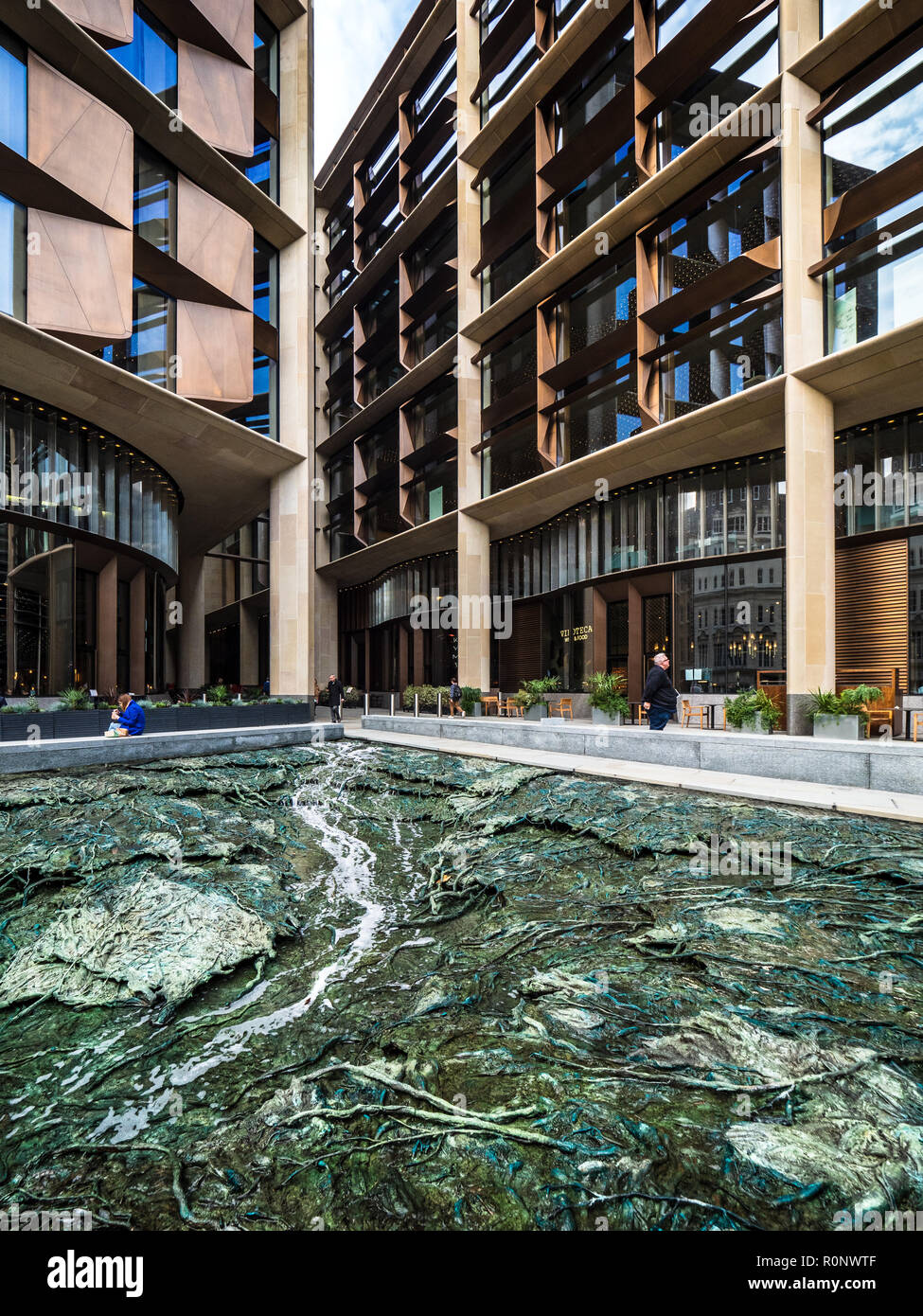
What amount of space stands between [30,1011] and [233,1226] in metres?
2.75

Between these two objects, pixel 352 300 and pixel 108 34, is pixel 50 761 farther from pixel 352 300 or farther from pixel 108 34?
pixel 352 300

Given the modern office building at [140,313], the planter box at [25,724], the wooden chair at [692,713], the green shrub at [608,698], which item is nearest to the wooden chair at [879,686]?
the wooden chair at [692,713]

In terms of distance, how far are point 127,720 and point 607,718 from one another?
41.9 feet

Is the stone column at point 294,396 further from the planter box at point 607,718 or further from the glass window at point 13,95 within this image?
the planter box at point 607,718

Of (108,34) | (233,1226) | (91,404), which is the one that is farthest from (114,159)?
(233,1226)

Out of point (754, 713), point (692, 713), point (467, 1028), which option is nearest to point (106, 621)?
point (692, 713)

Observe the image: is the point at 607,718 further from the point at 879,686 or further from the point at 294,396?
the point at 294,396

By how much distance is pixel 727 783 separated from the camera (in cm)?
998

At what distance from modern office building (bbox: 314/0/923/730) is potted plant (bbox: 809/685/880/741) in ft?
7.73

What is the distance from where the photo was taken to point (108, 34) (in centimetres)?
1909

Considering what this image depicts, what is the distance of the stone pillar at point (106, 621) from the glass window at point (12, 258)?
26.5ft

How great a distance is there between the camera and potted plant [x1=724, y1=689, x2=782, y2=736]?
14.5 meters

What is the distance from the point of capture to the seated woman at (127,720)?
14586mm

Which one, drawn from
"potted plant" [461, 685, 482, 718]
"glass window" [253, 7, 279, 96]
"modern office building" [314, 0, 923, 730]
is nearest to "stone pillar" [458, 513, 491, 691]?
"modern office building" [314, 0, 923, 730]
